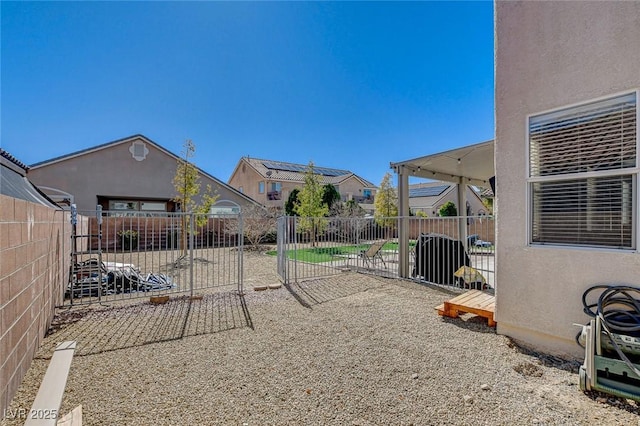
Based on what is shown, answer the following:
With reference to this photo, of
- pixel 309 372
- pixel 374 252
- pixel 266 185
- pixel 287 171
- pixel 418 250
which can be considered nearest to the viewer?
pixel 309 372

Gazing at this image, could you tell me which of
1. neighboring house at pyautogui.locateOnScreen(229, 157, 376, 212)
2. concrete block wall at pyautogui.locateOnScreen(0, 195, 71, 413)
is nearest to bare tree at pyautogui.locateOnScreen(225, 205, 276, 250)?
neighboring house at pyautogui.locateOnScreen(229, 157, 376, 212)

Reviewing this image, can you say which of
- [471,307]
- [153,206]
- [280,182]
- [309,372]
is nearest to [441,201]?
[280,182]

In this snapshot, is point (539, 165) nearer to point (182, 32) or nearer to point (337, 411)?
point (337, 411)

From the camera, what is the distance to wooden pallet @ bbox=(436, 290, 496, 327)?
14.9 feet

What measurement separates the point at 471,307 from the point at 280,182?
1095 inches

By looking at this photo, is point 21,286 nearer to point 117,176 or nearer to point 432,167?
point 432,167

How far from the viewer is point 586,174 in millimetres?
3469

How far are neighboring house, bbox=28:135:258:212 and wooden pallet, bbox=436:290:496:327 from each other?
641 inches

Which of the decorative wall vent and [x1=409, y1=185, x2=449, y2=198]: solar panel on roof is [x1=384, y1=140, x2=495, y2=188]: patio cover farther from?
[x1=409, y1=185, x2=449, y2=198]: solar panel on roof

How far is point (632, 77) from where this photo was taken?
309cm

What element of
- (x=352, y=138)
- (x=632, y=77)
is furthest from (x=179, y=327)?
(x=352, y=138)

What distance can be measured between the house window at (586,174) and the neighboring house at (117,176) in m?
17.4

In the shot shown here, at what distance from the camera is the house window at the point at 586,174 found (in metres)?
3.20

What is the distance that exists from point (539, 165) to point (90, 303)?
27.3ft
